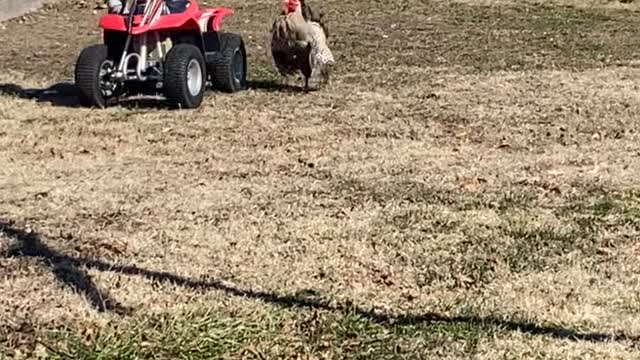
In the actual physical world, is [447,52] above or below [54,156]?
below

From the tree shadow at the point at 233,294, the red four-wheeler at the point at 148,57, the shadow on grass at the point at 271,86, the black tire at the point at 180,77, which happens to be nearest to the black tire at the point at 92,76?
the red four-wheeler at the point at 148,57

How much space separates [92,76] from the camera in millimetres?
8734

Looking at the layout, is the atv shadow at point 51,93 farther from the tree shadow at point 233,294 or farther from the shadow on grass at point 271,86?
the tree shadow at point 233,294

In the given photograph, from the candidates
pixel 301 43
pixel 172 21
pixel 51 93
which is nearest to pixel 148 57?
pixel 172 21

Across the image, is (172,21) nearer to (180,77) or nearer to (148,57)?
(148,57)

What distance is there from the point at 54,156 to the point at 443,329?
374cm

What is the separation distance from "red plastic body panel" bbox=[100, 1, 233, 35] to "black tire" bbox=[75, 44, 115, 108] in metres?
0.21

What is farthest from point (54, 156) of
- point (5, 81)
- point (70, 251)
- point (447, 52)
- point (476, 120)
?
point (447, 52)

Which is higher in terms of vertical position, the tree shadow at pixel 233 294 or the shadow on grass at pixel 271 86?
the tree shadow at pixel 233 294

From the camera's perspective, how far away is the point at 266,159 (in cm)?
711

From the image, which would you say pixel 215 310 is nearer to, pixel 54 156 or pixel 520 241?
pixel 520 241

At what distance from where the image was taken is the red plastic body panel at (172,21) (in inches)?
346

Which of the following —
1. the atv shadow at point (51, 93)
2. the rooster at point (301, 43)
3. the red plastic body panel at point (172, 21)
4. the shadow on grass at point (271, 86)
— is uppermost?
the red plastic body panel at point (172, 21)

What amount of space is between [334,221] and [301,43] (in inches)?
168
